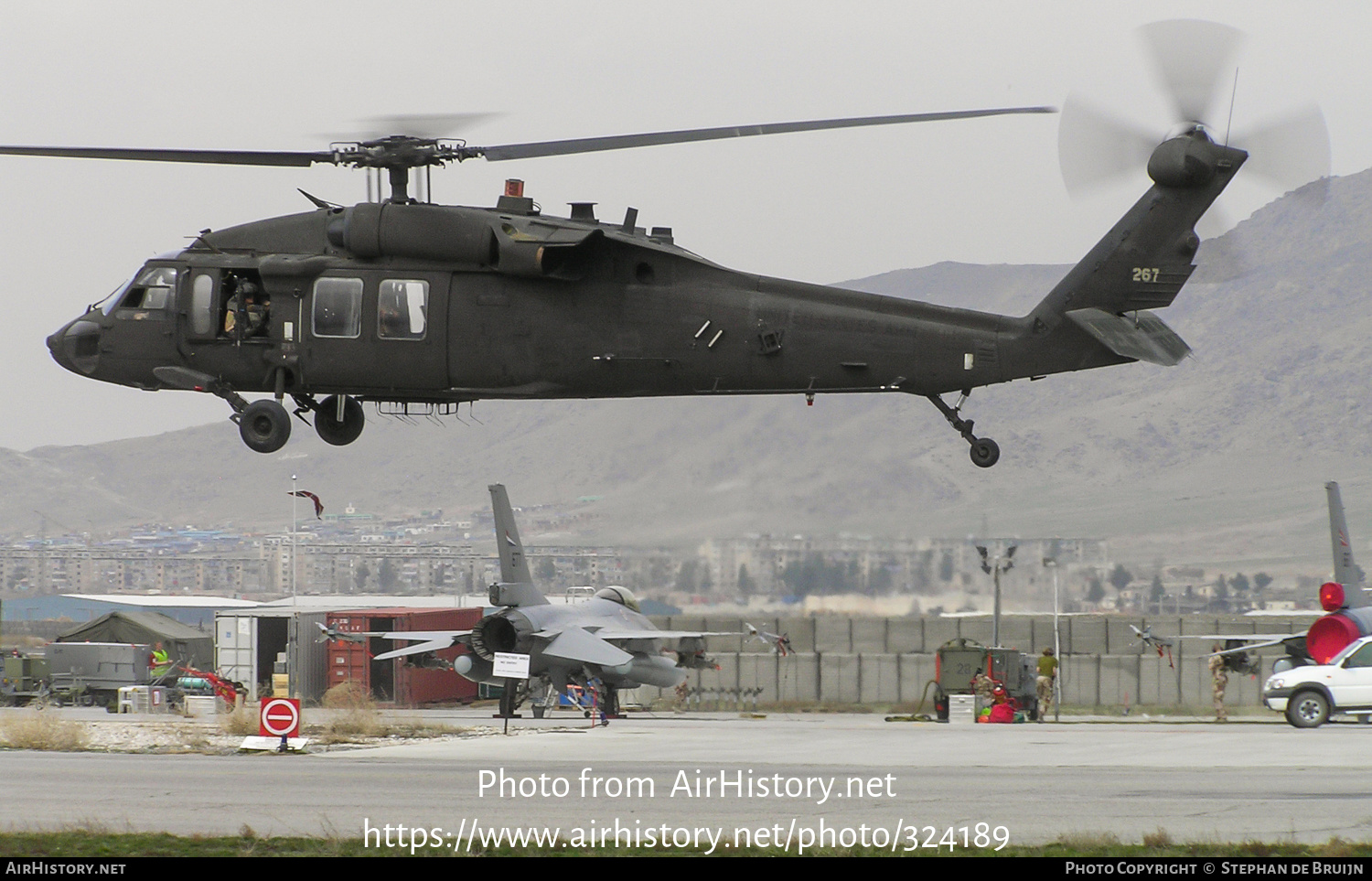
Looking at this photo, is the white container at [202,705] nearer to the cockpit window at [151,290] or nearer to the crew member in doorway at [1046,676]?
the crew member in doorway at [1046,676]

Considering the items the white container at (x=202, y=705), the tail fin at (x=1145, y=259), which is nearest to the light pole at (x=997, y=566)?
the white container at (x=202, y=705)

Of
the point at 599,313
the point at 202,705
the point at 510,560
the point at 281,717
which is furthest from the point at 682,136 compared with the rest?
the point at 202,705

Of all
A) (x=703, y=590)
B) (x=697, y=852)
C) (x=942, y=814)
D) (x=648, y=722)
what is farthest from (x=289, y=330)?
(x=703, y=590)

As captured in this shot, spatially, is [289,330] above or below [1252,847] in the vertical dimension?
above

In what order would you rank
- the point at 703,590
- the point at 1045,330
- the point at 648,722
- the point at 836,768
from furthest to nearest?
the point at 703,590 < the point at 648,722 < the point at 836,768 < the point at 1045,330

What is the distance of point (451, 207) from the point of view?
61.0 ft

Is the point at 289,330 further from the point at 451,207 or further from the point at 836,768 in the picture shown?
the point at 836,768

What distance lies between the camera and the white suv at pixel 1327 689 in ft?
109

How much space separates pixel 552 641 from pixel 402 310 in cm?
2076

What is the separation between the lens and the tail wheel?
33750mm

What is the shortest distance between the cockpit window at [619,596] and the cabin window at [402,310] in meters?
25.0

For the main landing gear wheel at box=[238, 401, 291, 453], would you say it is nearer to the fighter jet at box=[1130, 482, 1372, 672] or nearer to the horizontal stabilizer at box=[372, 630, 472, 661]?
the horizontal stabilizer at box=[372, 630, 472, 661]

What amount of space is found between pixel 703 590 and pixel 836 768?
21.2m

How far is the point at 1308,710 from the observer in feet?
112
